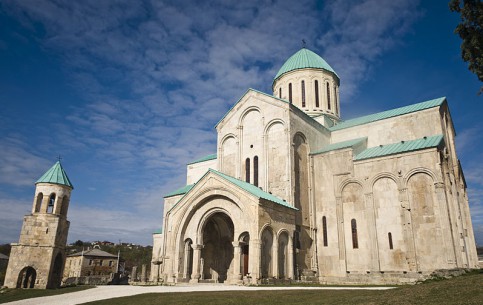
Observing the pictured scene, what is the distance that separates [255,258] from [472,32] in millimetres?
14020

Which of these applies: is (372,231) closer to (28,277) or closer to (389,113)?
(389,113)

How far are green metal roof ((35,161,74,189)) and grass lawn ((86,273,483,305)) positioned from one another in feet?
54.5

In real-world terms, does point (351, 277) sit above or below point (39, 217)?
below

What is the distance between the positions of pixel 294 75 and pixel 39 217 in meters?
24.4

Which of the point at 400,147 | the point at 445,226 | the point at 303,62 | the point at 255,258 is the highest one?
the point at 303,62

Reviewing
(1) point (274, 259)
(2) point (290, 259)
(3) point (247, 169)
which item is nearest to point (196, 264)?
(1) point (274, 259)

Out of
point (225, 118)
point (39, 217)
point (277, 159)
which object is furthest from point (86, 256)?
point (277, 159)

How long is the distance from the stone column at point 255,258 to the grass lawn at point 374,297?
15.6 ft

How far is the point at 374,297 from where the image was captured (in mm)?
10242

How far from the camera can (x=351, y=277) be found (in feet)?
71.4

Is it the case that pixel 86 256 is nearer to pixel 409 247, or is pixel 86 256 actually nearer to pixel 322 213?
pixel 322 213

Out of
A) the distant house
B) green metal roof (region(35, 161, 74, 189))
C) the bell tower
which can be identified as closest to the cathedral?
the bell tower

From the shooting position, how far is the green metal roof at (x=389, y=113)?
2491 centimetres

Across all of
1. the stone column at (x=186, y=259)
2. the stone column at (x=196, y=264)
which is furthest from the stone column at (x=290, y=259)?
the stone column at (x=186, y=259)
